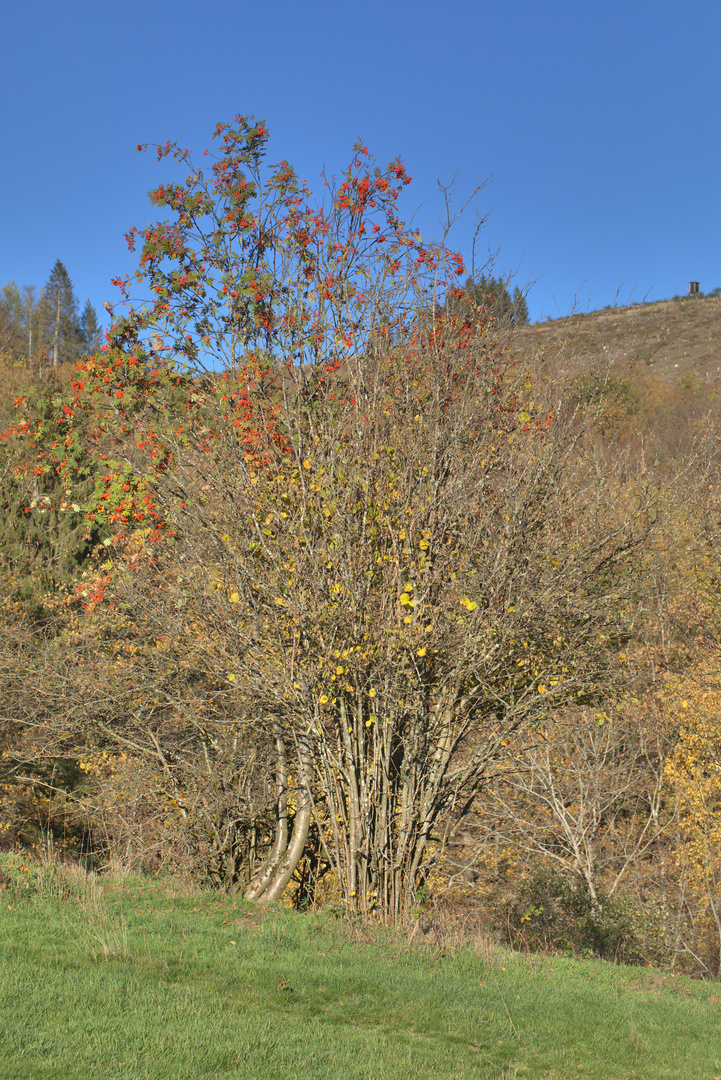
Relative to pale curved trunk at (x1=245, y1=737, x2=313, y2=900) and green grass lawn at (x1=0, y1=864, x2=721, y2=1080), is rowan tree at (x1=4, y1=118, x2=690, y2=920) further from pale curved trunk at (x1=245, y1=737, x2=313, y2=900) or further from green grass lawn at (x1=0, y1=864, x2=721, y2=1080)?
green grass lawn at (x1=0, y1=864, x2=721, y2=1080)

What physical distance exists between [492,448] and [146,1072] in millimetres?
5335

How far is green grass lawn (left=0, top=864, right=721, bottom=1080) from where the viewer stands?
3.56m

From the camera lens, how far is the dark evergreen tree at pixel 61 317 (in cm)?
5956

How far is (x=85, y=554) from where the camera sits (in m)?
18.3

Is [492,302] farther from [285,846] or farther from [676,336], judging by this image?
[676,336]

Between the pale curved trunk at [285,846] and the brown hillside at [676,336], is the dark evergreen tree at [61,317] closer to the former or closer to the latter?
the brown hillside at [676,336]

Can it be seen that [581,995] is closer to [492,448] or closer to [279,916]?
[279,916]

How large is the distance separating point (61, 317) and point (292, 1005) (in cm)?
6761

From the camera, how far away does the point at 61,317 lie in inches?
2520

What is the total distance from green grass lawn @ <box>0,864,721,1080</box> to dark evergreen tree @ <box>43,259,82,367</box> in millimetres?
55185

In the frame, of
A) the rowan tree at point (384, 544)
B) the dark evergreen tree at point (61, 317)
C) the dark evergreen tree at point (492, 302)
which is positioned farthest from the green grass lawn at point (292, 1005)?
the dark evergreen tree at point (61, 317)

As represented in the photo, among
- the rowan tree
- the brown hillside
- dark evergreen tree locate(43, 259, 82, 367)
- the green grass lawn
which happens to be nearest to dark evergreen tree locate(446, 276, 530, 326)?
the rowan tree

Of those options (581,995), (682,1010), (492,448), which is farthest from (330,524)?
(682,1010)

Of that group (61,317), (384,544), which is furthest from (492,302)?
(61,317)
